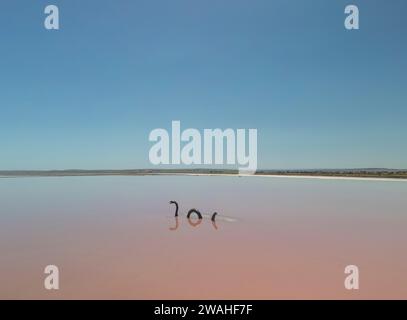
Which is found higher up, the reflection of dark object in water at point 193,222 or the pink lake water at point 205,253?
the reflection of dark object in water at point 193,222

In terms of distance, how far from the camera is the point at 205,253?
330 inches

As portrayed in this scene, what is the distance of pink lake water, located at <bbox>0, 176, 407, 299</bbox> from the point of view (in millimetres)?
6320

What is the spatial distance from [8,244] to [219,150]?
5.94 meters

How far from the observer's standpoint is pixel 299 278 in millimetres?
6727

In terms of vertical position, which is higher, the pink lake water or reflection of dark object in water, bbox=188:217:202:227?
reflection of dark object in water, bbox=188:217:202:227

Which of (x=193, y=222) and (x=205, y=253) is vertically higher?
(x=193, y=222)

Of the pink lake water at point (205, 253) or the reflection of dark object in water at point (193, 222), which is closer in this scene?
the pink lake water at point (205, 253)

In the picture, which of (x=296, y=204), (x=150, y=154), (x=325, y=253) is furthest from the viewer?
(x=296, y=204)

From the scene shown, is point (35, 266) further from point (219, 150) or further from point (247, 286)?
point (219, 150)

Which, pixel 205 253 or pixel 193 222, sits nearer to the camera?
pixel 205 253

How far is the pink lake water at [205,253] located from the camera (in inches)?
249

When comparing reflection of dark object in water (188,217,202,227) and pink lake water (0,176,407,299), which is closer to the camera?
pink lake water (0,176,407,299)
